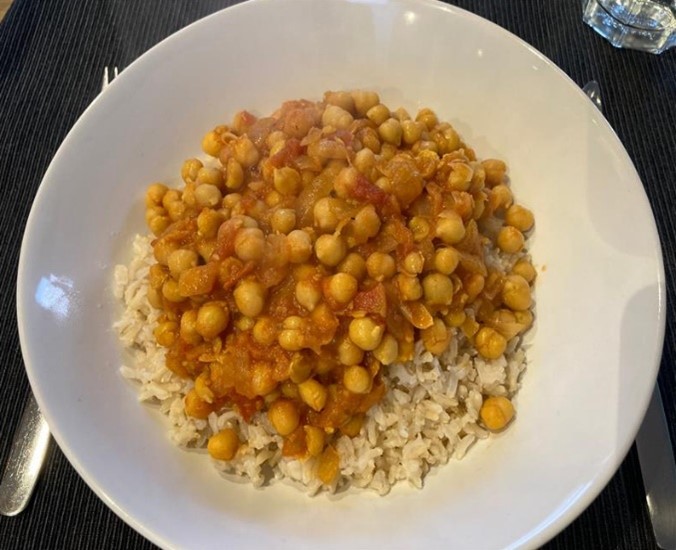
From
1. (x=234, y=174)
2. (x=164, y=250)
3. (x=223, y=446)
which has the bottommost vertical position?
(x=223, y=446)

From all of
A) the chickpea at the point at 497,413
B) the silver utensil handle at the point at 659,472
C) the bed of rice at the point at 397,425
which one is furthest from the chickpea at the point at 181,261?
the silver utensil handle at the point at 659,472

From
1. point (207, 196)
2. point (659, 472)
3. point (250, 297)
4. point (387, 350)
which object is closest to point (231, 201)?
point (207, 196)

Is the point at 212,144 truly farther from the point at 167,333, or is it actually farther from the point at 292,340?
the point at 292,340

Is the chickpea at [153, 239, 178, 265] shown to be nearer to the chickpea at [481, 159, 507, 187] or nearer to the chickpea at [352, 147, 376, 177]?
the chickpea at [352, 147, 376, 177]

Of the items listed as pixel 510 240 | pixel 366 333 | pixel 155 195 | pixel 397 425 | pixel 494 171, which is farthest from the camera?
pixel 155 195

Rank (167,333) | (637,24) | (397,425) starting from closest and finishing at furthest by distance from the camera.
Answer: (397,425) < (167,333) < (637,24)

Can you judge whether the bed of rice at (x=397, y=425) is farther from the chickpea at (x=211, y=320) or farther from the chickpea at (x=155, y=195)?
the chickpea at (x=155, y=195)

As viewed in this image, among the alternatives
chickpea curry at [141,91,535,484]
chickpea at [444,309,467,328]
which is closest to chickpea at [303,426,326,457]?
chickpea curry at [141,91,535,484]
